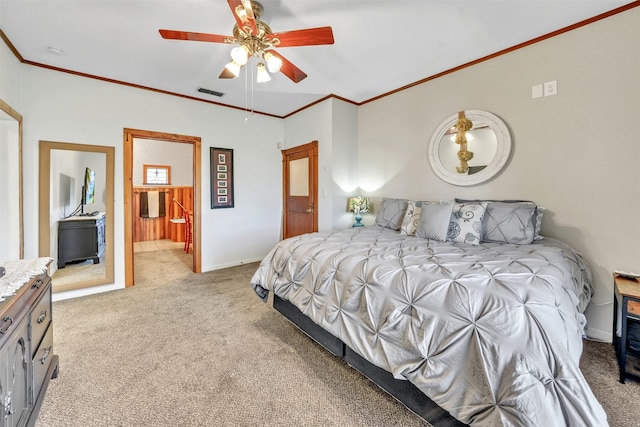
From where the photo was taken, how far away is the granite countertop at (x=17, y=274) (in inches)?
43.6

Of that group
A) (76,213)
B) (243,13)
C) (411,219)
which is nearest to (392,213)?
(411,219)

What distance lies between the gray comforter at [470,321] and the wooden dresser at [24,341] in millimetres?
1408

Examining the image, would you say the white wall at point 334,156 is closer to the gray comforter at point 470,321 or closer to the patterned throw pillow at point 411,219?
the patterned throw pillow at point 411,219

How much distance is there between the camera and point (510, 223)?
7.43ft

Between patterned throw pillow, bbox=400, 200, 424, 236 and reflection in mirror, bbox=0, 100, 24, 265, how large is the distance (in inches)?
154

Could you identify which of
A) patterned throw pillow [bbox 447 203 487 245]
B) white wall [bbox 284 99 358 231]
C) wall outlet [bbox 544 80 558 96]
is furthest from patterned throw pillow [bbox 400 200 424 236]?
wall outlet [bbox 544 80 558 96]

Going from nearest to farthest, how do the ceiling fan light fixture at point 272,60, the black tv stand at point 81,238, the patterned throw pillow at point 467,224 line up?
the ceiling fan light fixture at point 272,60, the patterned throw pillow at point 467,224, the black tv stand at point 81,238

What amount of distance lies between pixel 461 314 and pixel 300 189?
362 cm

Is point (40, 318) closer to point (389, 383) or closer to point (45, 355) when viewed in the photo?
point (45, 355)

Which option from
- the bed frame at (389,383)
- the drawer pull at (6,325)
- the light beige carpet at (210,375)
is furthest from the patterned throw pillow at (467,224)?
the drawer pull at (6,325)

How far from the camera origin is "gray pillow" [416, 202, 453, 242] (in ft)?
7.77

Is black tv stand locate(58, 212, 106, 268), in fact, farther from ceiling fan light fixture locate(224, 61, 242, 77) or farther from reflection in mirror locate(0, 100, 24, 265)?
ceiling fan light fixture locate(224, 61, 242, 77)

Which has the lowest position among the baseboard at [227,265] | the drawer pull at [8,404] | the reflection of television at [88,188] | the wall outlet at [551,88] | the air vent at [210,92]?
the baseboard at [227,265]

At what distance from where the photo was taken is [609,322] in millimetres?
2162
